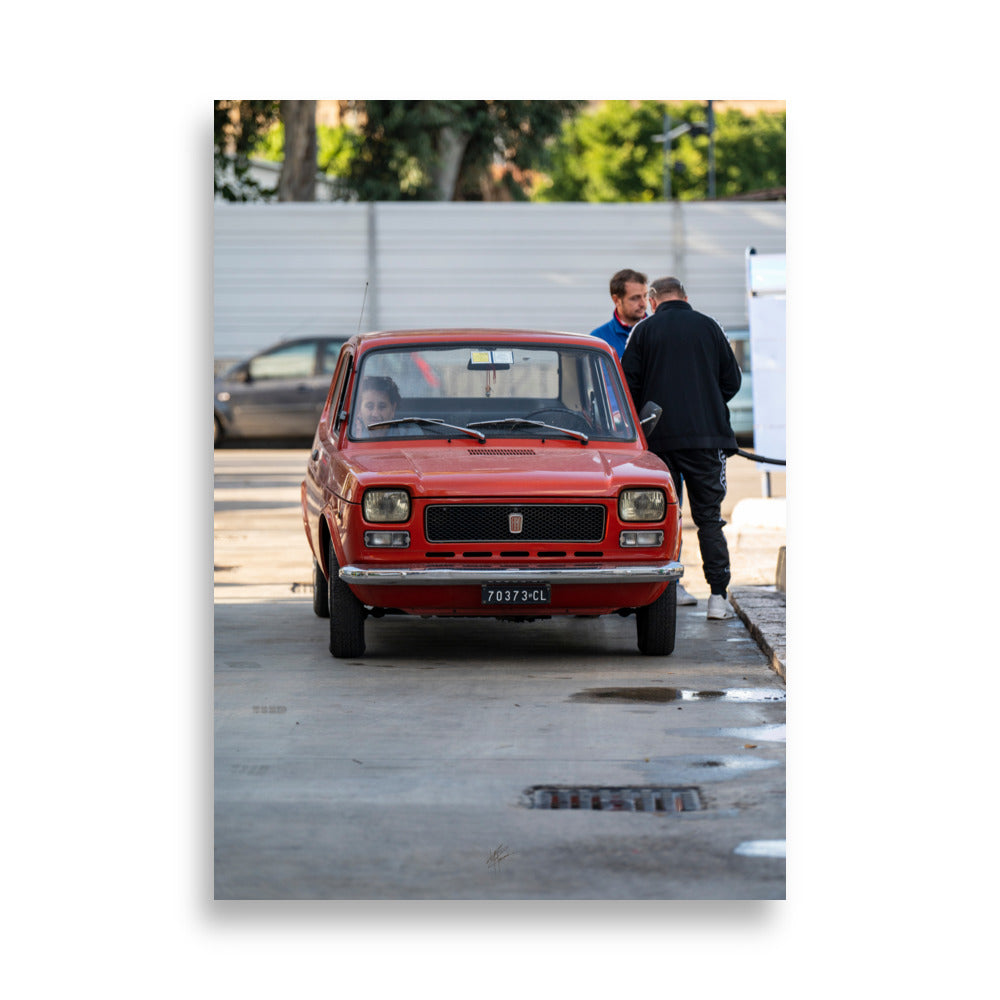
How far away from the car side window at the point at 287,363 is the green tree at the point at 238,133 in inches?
123

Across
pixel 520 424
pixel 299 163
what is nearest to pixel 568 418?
pixel 520 424

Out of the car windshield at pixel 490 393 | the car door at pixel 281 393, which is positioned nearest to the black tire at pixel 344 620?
the car windshield at pixel 490 393


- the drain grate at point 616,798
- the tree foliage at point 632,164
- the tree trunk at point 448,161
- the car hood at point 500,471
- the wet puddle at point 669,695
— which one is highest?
the tree foliage at point 632,164

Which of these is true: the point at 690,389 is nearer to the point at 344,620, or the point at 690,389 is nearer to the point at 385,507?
the point at 385,507

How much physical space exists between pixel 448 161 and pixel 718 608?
1419cm

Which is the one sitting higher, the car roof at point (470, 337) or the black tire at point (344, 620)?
the car roof at point (470, 337)

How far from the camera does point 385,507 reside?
7.91 meters

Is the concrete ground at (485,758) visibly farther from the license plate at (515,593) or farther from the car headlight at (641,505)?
the car headlight at (641,505)

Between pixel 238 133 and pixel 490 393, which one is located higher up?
pixel 238 133

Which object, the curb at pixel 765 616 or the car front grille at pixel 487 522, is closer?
the car front grille at pixel 487 522

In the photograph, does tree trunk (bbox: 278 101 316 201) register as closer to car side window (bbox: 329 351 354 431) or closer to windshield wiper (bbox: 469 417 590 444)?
car side window (bbox: 329 351 354 431)

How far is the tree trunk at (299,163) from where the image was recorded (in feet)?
49.2
